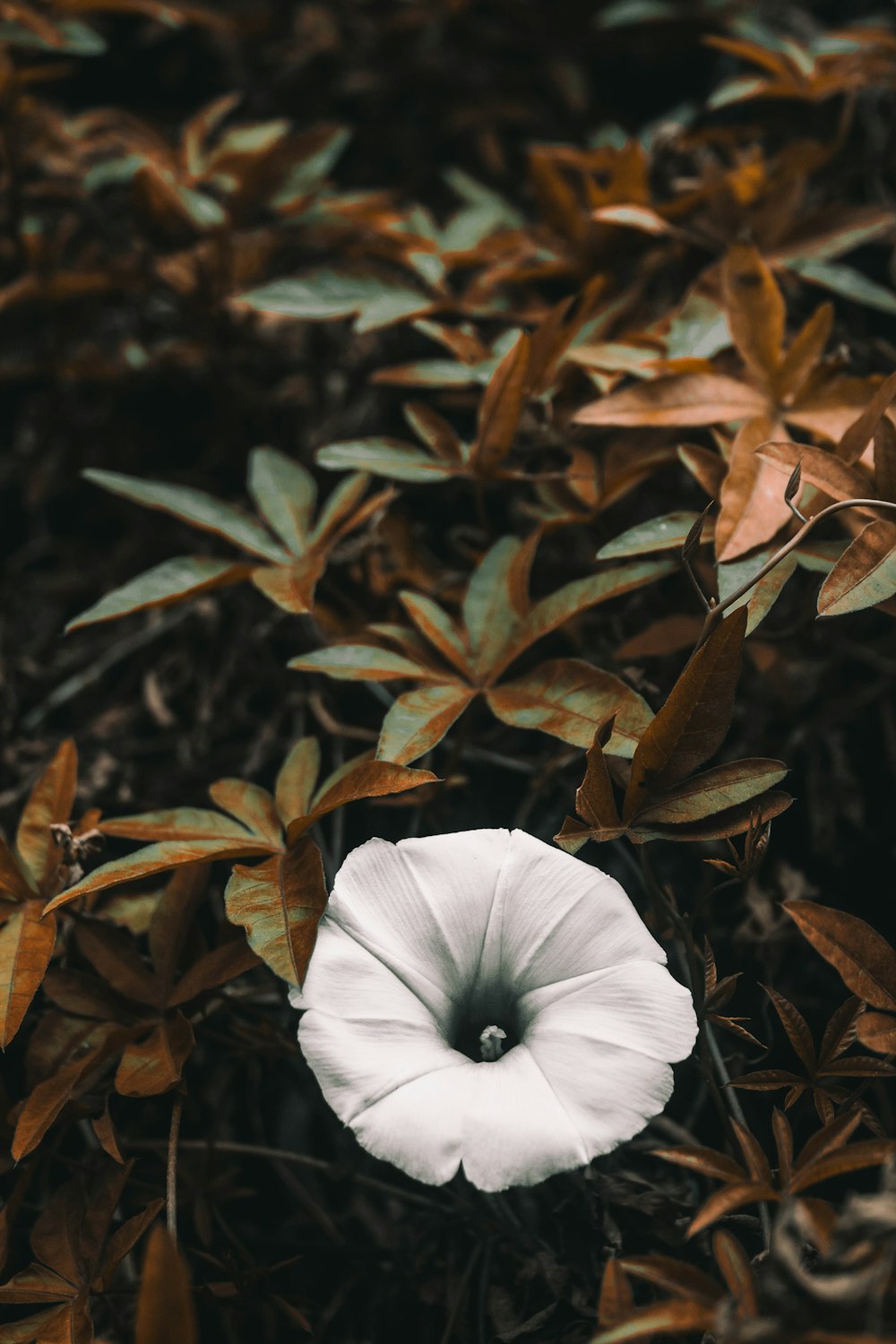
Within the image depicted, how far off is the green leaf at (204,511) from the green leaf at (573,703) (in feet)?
1.19

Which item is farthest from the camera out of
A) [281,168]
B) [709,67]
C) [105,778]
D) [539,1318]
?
[709,67]

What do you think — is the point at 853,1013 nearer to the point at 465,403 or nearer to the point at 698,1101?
Answer: the point at 698,1101

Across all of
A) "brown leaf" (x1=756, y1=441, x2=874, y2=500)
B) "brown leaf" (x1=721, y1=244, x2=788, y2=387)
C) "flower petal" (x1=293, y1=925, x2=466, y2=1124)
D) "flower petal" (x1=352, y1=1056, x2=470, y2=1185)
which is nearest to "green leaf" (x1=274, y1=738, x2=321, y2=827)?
"flower petal" (x1=293, y1=925, x2=466, y2=1124)

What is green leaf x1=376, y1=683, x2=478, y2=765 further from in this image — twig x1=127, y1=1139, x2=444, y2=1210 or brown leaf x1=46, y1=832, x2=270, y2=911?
twig x1=127, y1=1139, x2=444, y2=1210

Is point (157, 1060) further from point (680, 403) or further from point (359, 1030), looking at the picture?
point (680, 403)

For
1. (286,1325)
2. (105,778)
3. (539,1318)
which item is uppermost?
(105,778)

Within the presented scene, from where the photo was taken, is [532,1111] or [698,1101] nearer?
[532,1111]

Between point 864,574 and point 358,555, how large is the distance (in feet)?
2.14

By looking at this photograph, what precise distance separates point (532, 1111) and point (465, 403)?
3.43 ft

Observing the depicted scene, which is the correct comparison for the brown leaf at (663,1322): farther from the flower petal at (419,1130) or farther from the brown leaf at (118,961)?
the brown leaf at (118,961)

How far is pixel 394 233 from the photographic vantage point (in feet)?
5.03

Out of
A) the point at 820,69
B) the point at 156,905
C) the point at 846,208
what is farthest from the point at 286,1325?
the point at 820,69

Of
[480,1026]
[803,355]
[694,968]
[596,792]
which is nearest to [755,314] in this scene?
[803,355]

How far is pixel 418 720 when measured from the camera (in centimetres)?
101
